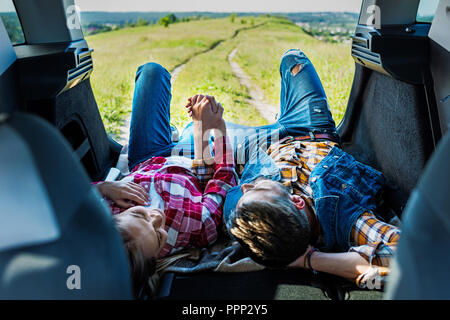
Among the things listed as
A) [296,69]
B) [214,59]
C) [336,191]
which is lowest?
[214,59]

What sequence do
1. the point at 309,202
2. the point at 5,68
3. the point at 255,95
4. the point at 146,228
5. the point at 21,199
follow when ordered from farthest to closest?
the point at 255,95 < the point at 5,68 < the point at 309,202 < the point at 146,228 < the point at 21,199

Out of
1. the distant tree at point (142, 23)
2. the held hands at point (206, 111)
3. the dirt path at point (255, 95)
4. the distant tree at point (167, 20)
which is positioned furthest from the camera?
the distant tree at point (142, 23)

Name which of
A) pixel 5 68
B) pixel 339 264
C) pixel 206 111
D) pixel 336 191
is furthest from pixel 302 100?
pixel 5 68

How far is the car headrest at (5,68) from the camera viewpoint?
4.79 feet

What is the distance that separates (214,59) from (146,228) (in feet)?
11.1

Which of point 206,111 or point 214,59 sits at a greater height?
point 206,111

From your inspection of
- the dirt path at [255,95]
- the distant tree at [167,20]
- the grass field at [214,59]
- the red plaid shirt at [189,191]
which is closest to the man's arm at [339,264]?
the red plaid shirt at [189,191]

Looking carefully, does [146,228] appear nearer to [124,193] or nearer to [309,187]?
[124,193]

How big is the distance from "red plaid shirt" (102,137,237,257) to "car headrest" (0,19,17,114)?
583 mm

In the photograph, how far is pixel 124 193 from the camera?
4.24 ft

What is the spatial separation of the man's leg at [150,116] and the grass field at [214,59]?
2.28 ft

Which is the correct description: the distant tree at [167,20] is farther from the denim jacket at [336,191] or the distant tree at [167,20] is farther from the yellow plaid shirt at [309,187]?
the denim jacket at [336,191]
